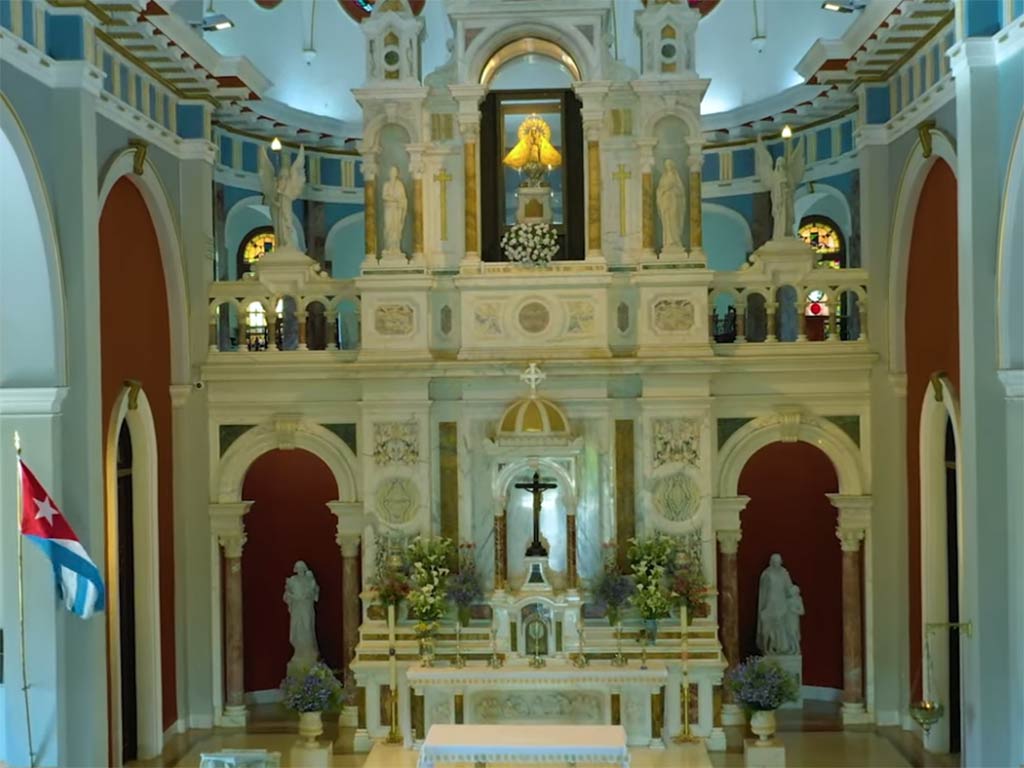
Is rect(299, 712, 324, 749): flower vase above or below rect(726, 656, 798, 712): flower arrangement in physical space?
below

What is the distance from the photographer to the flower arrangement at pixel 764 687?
15891 mm

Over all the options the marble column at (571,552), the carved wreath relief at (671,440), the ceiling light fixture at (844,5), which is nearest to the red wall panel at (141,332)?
the marble column at (571,552)

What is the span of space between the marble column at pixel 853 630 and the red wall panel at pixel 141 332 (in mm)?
9048

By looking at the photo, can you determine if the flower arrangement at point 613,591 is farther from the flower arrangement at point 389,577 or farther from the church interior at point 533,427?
the flower arrangement at point 389,577

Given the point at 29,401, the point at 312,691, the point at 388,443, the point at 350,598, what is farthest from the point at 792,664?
the point at 29,401

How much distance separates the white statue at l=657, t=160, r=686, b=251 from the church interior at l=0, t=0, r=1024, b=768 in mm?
45

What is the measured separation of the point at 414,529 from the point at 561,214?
4.70 m

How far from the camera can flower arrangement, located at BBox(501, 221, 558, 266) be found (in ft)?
57.5

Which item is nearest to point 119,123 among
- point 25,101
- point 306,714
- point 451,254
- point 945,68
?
point 25,101

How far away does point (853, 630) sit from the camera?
17906 mm

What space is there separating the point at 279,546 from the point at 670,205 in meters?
7.54

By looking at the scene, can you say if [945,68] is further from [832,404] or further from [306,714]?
[306,714]

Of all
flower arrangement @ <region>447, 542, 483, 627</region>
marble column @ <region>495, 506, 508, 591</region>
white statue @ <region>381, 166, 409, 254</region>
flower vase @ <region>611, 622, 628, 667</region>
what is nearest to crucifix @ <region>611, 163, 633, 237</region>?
white statue @ <region>381, 166, 409, 254</region>

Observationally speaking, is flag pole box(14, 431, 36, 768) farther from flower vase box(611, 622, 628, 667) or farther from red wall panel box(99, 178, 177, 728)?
flower vase box(611, 622, 628, 667)
